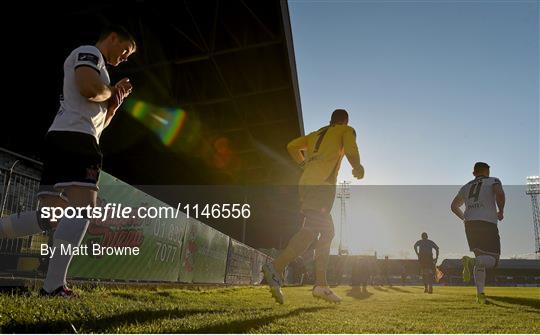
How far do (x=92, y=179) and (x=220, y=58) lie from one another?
431 inches

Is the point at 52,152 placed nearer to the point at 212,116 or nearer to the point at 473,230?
the point at 473,230

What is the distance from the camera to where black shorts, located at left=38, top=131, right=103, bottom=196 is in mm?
2639

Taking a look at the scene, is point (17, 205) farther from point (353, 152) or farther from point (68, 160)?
point (353, 152)

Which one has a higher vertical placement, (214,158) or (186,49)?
(186,49)

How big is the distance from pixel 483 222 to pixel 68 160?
226 inches

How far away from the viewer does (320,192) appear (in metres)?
4.27

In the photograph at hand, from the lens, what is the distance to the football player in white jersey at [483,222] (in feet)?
19.8

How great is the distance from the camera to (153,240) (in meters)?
6.88

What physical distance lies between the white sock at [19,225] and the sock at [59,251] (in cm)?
42

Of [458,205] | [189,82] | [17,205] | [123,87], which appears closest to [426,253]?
[458,205]

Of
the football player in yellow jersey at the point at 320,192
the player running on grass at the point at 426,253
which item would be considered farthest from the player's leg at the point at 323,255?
the player running on grass at the point at 426,253

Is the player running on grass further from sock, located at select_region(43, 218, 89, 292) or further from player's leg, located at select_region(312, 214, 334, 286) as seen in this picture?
sock, located at select_region(43, 218, 89, 292)

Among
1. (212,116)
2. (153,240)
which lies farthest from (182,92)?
(153,240)

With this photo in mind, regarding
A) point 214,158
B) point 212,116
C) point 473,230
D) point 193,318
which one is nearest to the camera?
point 193,318
